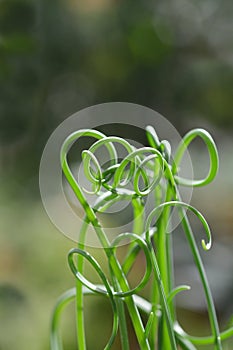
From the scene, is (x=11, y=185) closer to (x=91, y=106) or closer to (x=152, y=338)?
(x=91, y=106)

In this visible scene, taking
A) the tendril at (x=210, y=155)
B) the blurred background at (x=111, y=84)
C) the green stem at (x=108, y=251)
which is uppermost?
the blurred background at (x=111, y=84)

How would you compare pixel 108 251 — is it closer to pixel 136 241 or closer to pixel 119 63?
pixel 136 241

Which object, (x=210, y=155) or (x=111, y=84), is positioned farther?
(x=111, y=84)

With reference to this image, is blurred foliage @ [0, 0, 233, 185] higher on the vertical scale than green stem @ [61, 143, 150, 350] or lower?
higher

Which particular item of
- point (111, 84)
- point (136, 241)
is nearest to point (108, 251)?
point (136, 241)

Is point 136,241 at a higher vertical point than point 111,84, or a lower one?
lower

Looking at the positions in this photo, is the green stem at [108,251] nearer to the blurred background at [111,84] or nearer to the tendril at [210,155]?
the tendril at [210,155]

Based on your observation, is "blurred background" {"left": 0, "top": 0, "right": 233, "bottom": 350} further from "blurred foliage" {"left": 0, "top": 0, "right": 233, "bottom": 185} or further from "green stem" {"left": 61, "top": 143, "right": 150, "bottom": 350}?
"green stem" {"left": 61, "top": 143, "right": 150, "bottom": 350}

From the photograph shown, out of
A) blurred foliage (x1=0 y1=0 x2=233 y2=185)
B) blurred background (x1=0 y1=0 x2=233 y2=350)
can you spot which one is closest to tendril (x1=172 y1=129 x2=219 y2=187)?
blurred background (x1=0 y1=0 x2=233 y2=350)

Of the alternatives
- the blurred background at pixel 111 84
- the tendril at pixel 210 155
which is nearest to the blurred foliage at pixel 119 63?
the blurred background at pixel 111 84
